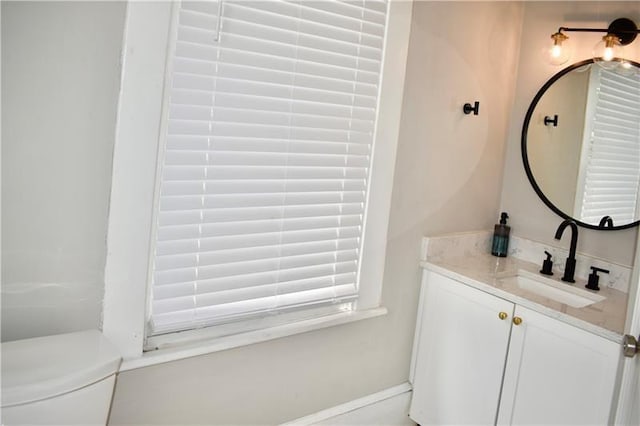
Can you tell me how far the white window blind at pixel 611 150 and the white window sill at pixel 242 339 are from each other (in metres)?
1.08

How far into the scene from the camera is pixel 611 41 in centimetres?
219

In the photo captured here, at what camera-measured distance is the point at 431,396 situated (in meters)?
2.28

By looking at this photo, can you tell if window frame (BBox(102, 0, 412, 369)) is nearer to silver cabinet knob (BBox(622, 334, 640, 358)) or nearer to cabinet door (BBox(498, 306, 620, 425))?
cabinet door (BBox(498, 306, 620, 425))

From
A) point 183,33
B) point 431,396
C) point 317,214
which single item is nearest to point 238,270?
point 317,214

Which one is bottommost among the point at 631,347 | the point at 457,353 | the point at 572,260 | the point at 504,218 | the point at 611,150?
the point at 457,353

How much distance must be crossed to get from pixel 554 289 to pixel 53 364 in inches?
77.5

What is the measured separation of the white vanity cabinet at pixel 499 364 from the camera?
1.75 meters

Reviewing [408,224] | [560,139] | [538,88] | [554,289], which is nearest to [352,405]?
[408,224]

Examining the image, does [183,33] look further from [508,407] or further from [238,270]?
[508,407]

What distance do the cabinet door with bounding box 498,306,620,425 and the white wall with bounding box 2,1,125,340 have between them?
1.52 metres

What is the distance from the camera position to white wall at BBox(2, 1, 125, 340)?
1302 millimetres

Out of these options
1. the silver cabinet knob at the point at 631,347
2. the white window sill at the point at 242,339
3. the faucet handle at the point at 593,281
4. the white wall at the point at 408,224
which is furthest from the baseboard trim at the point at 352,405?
the silver cabinet knob at the point at 631,347

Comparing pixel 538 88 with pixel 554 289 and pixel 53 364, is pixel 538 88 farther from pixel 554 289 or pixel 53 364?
pixel 53 364

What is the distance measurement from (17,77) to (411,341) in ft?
6.16
